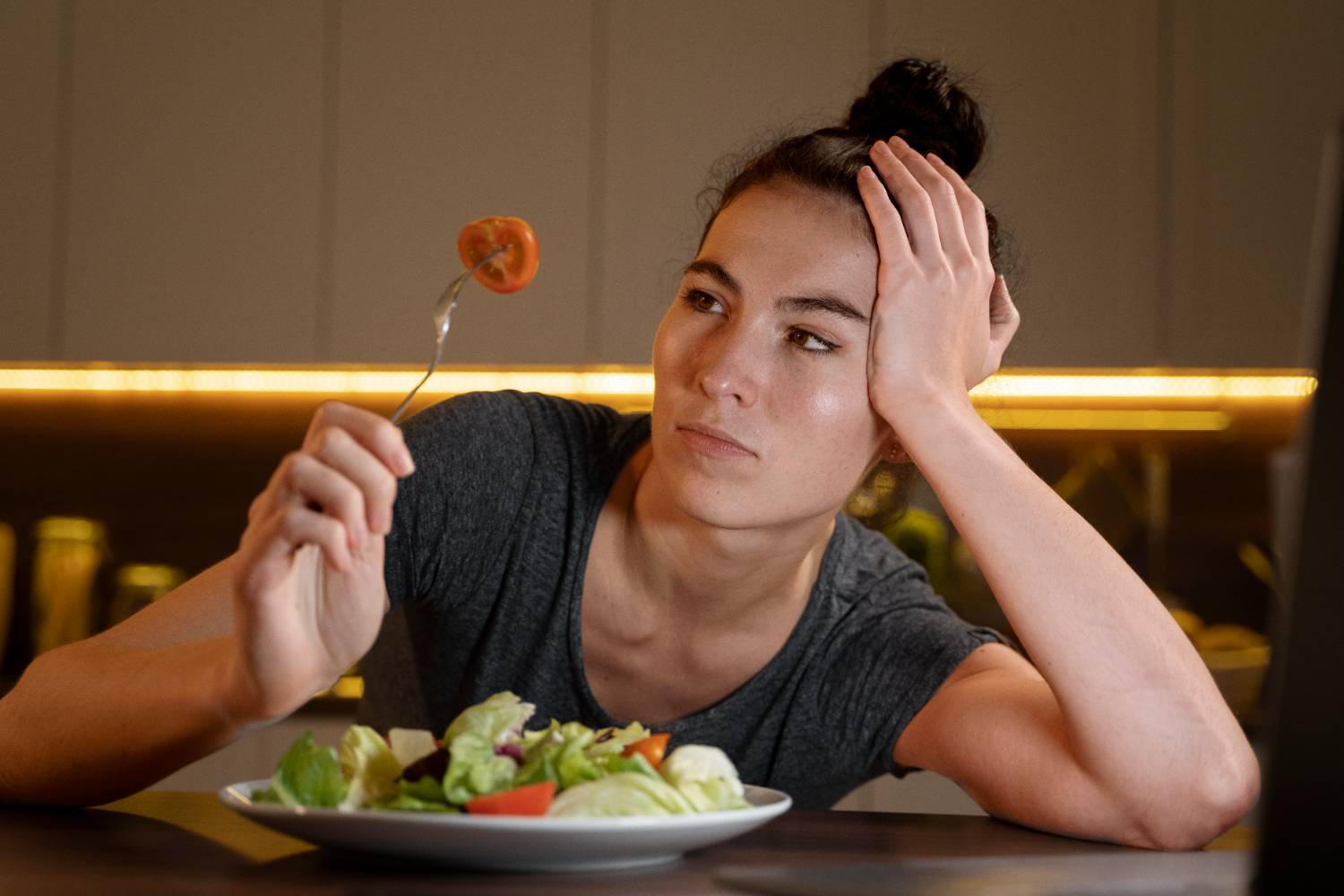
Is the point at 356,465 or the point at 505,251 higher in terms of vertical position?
the point at 505,251

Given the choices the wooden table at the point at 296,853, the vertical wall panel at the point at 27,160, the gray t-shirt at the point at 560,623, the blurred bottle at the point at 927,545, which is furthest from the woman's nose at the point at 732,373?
the vertical wall panel at the point at 27,160

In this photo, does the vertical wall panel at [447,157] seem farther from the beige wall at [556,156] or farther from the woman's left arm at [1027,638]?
the woman's left arm at [1027,638]

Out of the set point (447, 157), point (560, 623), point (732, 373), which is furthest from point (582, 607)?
point (447, 157)

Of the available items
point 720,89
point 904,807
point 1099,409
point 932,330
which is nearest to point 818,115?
point 720,89

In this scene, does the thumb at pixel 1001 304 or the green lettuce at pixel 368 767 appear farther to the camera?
the thumb at pixel 1001 304

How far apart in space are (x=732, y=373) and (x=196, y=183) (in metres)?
2.15

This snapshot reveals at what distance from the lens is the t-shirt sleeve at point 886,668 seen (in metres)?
1.26

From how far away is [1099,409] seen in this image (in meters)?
3.04

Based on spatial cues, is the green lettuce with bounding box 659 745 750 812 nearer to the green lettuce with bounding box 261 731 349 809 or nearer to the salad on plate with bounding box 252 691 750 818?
the salad on plate with bounding box 252 691 750 818

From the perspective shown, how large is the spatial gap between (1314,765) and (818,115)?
2.56m

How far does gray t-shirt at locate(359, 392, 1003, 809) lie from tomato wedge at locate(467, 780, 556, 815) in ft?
1.73

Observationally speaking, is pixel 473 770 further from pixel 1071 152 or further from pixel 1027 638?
pixel 1071 152

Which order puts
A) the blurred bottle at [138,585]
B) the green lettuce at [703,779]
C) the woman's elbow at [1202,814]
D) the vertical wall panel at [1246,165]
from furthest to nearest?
1. the blurred bottle at [138,585]
2. the vertical wall panel at [1246,165]
3. the woman's elbow at [1202,814]
4. the green lettuce at [703,779]

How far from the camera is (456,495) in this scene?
4.12 ft
